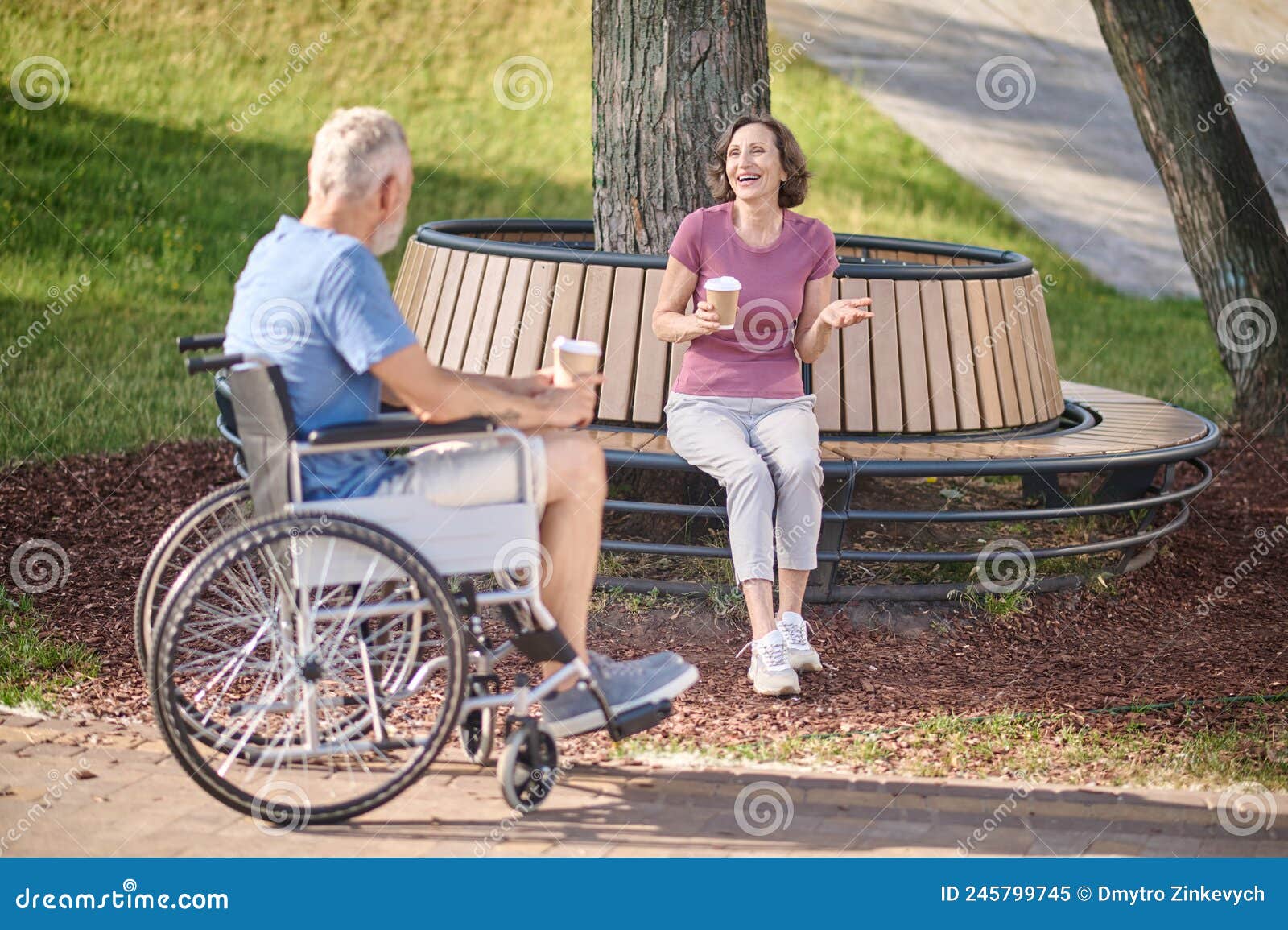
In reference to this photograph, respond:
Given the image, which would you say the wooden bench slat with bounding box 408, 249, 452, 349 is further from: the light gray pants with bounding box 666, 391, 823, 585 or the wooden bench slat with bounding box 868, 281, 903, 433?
the wooden bench slat with bounding box 868, 281, 903, 433

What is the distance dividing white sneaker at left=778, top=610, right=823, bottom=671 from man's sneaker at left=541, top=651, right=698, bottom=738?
2.26 feet

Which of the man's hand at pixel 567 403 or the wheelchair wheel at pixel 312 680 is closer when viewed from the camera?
the wheelchair wheel at pixel 312 680

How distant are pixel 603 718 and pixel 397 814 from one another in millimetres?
534

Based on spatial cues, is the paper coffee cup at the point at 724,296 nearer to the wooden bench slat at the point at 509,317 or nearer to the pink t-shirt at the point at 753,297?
the pink t-shirt at the point at 753,297

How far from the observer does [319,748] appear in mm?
3301

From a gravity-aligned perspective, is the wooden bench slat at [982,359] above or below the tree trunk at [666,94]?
below

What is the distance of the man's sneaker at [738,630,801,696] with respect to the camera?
4.22 meters

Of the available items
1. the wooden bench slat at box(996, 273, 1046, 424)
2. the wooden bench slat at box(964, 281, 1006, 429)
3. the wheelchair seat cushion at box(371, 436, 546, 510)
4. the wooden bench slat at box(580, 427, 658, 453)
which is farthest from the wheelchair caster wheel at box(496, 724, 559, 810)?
the wooden bench slat at box(996, 273, 1046, 424)

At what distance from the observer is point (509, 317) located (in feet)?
16.8

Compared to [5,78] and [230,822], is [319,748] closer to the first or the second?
[230,822]

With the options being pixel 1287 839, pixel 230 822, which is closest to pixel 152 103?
pixel 230 822

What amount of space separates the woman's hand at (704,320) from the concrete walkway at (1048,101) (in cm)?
1029

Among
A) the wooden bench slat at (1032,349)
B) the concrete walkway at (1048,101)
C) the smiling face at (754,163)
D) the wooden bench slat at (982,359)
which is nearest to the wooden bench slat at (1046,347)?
the wooden bench slat at (1032,349)

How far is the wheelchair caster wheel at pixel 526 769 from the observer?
3.34m
